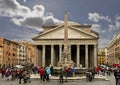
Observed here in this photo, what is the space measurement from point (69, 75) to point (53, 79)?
2.84 m

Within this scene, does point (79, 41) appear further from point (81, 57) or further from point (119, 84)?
point (119, 84)

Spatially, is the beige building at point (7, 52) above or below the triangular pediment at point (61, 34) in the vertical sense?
below

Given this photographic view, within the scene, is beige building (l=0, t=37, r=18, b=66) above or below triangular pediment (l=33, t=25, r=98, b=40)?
below

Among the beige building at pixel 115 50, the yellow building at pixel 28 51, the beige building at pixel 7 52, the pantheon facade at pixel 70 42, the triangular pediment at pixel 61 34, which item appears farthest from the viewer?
the yellow building at pixel 28 51

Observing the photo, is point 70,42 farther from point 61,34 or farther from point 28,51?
point 28,51

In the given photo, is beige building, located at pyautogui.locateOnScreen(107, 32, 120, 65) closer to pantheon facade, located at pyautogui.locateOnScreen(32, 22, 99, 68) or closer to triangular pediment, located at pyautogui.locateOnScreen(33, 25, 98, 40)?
pantheon facade, located at pyautogui.locateOnScreen(32, 22, 99, 68)

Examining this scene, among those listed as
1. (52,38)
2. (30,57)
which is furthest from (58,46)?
(30,57)

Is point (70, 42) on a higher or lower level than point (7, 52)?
higher

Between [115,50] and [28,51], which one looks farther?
[28,51]

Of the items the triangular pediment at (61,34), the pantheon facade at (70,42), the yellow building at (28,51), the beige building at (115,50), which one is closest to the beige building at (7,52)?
the pantheon facade at (70,42)

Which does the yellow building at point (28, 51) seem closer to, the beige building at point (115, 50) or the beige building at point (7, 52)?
the beige building at point (7, 52)

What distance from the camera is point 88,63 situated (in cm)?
7612

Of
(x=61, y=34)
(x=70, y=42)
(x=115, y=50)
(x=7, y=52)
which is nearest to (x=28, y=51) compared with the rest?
(x=7, y=52)

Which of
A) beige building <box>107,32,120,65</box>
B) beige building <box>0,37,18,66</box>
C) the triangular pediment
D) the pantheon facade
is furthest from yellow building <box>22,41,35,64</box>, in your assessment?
the triangular pediment
